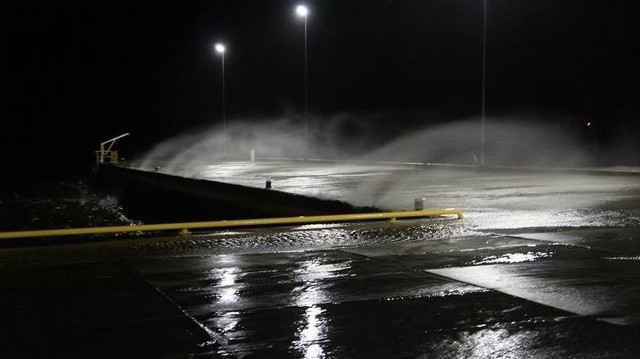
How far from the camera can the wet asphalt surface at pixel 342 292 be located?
674cm

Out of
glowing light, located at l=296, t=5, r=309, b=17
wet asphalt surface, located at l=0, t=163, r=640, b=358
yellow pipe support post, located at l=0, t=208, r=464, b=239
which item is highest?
glowing light, located at l=296, t=5, r=309, b=17

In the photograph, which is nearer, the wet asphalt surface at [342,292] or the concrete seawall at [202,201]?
the wet asphalt surface at [342,292]

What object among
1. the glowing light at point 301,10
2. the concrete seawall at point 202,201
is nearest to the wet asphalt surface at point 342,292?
the concrete seawall at point 202,201

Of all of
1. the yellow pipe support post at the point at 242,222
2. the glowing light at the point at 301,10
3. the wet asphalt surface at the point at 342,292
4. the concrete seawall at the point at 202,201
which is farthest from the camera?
the glowing light at the point at 301,10

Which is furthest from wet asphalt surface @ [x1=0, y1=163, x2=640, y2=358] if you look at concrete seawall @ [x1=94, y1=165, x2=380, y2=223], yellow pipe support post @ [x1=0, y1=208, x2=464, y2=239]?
concrete seawall @ [x1=94, y1=165, x2=380, y2=223]

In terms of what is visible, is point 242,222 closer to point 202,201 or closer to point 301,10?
point 202,201

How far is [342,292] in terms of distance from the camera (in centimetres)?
891

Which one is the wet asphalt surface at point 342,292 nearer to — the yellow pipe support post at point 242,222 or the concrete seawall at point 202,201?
the yellow pipe support post at point 242,222

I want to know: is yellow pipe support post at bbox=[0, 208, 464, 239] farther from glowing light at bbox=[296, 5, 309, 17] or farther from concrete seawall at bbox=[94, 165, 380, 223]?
glowing light at bbox=[296, 5, 309, 17]

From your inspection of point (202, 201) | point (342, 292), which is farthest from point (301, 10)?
point (342, 292)

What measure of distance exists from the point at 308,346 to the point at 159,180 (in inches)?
1241

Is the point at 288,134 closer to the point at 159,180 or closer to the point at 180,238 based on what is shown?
the point at 159,180

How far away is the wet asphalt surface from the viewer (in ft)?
22.1

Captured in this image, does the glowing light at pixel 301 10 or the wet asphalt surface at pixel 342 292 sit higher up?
the glowing light at pixel 301 10
